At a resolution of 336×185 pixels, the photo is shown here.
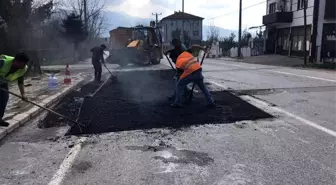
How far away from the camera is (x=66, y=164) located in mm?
4383

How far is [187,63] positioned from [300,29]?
27379 millimetres

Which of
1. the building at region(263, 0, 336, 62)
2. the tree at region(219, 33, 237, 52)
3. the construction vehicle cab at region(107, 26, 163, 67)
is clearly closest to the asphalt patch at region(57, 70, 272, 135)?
the construction vehicle cab at region(107, 26, 163, 67)

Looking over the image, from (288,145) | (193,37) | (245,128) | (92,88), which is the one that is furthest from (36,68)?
(193,37)

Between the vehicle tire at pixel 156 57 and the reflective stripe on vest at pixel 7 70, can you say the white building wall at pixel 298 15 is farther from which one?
the reflective stripe on vest at pixel 7 70

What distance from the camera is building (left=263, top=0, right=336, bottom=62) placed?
27.4 meters

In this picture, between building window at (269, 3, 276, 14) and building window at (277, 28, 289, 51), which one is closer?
building window at (277, 28, 289, 51)

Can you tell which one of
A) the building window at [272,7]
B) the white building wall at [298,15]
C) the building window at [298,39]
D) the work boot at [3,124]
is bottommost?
the work boot at [3,124]

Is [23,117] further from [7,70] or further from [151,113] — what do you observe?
[151,113]

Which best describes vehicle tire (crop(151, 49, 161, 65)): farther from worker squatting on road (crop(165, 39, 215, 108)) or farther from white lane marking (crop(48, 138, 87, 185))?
white lane marking (crop(48, 138, 87, 185))

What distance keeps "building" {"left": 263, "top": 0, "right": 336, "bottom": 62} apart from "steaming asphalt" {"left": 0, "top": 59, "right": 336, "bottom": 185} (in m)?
22.9

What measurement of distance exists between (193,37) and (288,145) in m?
80.5

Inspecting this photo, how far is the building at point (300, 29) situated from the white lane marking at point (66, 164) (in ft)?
81.9

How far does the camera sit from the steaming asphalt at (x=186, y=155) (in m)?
3.89

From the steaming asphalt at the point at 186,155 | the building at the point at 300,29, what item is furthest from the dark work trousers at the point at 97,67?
the building at the point at 300,29
